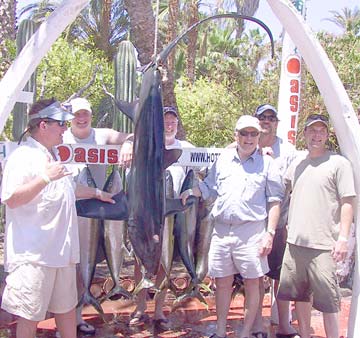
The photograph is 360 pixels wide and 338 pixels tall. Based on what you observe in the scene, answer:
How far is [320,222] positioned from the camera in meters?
3.80

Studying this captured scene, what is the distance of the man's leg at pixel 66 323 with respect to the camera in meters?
3.59

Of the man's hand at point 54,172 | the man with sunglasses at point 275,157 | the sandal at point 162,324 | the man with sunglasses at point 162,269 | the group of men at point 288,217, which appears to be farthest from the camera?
the sandal at point 162,324

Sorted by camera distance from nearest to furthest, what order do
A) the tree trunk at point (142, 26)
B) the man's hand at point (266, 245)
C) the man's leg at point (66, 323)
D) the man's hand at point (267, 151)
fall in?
the man's leg at point (66, 323) < the man's hand at point (266, 245) < the man's hand at point (267, 151) < the tree trunk at point (142, 26)

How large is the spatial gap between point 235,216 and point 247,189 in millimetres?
214

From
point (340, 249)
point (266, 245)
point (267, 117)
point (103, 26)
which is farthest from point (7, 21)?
point (103, 26)

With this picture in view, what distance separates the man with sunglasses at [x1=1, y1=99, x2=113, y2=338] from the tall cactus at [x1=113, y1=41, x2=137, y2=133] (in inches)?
106

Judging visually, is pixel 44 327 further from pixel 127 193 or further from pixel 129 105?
pixel 129 105

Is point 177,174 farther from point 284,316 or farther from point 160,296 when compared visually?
point 284,316

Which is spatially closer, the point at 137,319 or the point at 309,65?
the point at 309,65

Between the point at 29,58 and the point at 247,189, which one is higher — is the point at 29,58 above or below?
above

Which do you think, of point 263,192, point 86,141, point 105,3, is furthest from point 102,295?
point 105,3

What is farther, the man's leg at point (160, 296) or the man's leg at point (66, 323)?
the man's leg at point (160, 296)

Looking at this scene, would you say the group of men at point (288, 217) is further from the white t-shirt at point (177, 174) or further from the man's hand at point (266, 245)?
the white t-shirt at point (177, 174)

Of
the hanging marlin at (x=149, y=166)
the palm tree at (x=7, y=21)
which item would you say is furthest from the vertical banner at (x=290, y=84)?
the palm tree at (x=7, y=21)
